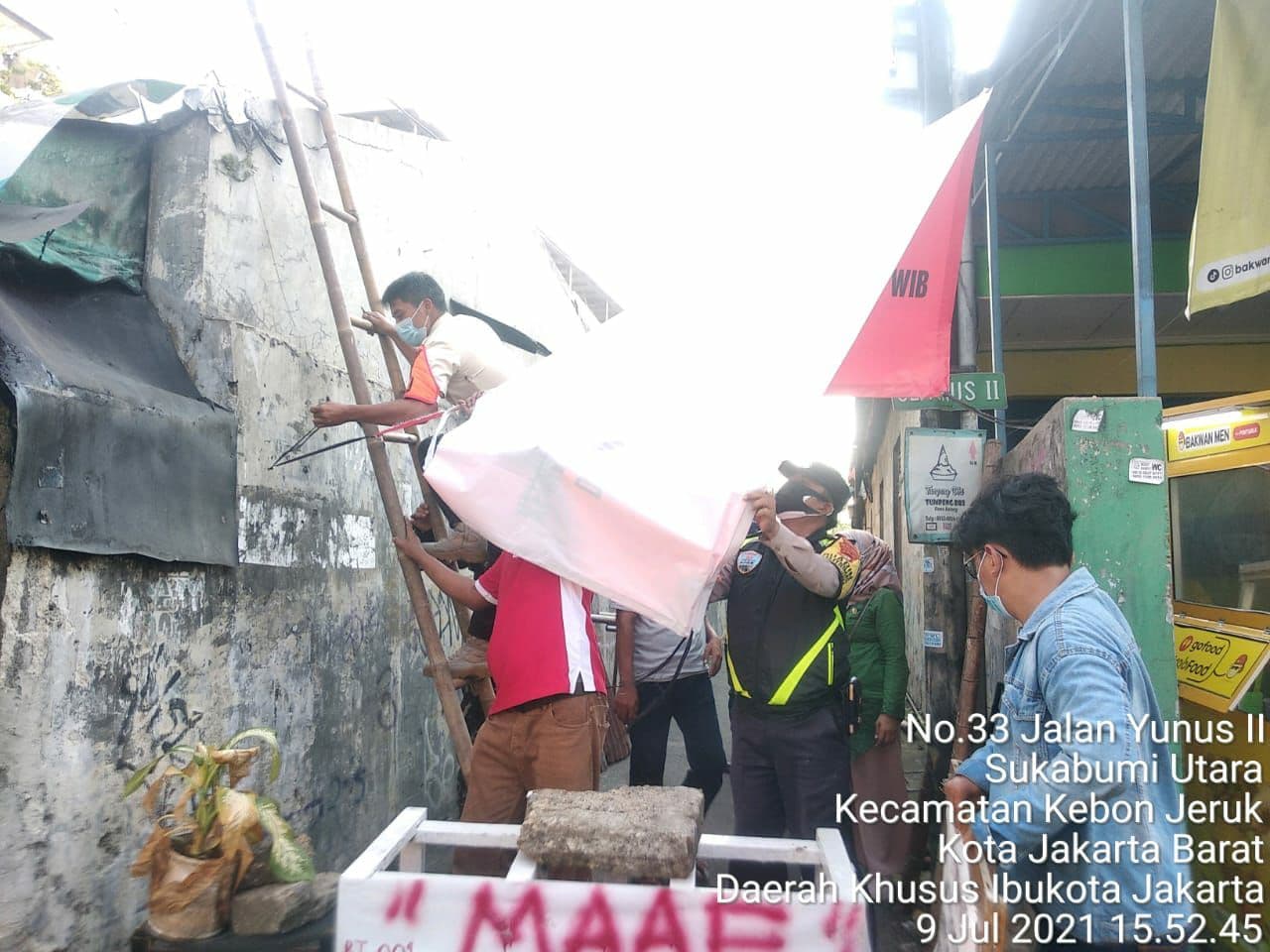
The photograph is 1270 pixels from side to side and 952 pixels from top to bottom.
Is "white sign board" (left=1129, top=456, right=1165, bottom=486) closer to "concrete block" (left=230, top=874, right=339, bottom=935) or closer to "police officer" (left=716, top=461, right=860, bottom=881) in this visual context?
"police officer" (left=716, top=461, right=860, bottom=881)

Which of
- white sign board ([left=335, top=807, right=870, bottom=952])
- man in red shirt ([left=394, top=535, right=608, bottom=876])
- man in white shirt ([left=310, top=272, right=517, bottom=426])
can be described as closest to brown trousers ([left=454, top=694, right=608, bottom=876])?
man in red shirt ([left=394, top=535, right=608, bottom=876])

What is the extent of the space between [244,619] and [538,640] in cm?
151

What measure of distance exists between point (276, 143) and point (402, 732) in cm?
299

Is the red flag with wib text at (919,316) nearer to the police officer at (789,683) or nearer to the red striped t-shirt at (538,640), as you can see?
the police officer at (789,683)

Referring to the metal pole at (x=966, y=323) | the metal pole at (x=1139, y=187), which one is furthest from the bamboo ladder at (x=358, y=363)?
the metal pole at (x=966, y=323)

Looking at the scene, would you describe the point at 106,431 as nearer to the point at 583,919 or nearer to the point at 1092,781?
the point at 583,919

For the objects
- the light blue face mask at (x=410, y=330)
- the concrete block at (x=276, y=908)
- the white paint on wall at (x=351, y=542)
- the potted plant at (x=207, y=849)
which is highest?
the light blue face mask at (x=410, y=330)

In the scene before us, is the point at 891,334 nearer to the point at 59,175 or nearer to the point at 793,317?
the point at 793,317

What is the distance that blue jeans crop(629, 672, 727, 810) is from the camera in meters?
4.52

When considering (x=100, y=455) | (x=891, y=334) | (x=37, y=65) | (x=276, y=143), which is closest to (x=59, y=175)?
(x=276, y=143)

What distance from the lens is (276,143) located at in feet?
13.4

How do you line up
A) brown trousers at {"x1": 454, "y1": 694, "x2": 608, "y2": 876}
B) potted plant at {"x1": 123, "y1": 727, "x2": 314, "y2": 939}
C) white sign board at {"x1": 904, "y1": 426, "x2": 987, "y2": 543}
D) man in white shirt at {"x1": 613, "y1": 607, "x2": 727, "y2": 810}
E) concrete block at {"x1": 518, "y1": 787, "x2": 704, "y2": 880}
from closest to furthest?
concrete block at {"x1": 518, "y1": 787, "x2": 704, "y2": 880}, potted plant at {"x1": 123, "y1": 727, "x2": 314, "y2": 939}, brown trousers at {"x1": 454, "y1": 694, "x2": 608, "y2": 876}, white sign board at {"x1": 904, "y1": 426, "x2": 987, "y2": 543}, man in white shirt at {"x1": 613, "y1": 607, "x2": 727, "y2": 810}

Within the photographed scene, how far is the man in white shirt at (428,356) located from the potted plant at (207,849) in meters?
1.14

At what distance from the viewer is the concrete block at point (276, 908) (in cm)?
250
